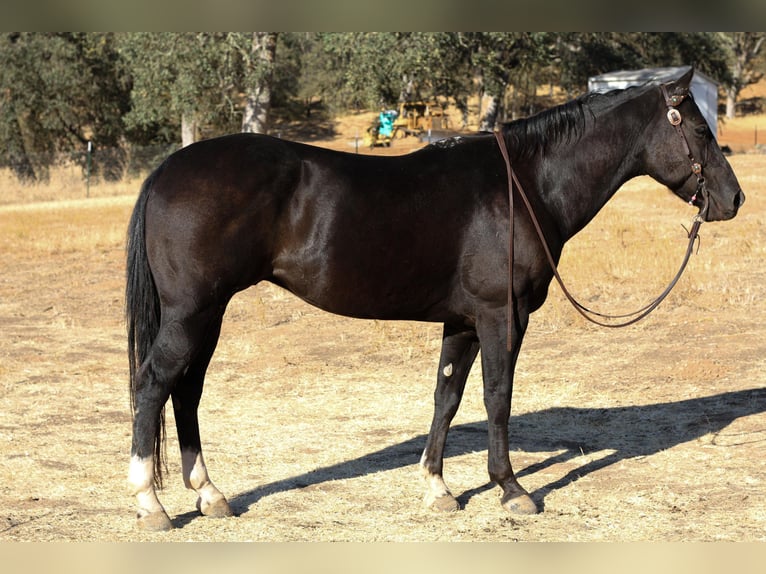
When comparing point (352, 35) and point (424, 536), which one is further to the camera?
point (352, 35)

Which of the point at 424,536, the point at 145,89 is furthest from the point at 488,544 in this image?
the point at 145,89

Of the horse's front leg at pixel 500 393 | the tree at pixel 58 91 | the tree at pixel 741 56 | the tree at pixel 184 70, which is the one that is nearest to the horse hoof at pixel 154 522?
the horse's front leg at pixel 500 393

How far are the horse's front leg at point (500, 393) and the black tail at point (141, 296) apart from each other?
1.83 m

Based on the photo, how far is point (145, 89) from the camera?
Answer: 97.4ft

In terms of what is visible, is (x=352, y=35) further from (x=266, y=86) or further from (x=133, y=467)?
(x=133, y=467)

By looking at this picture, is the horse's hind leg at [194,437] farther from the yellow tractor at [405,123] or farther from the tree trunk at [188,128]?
the yellow tractor at [405,123]

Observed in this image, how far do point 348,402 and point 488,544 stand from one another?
3277 mm

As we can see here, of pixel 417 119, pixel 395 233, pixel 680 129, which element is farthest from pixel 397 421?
pixel 417 119

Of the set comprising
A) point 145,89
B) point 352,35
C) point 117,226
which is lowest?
point 117,226

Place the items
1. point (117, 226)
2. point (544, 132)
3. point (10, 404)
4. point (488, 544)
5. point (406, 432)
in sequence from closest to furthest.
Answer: point (488, 544) → point (544, 132) → point (406, 432) → point (10, 404) → point (117, 226)

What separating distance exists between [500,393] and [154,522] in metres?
2.06

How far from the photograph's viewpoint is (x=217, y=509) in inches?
210

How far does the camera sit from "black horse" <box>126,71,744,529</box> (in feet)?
16.5

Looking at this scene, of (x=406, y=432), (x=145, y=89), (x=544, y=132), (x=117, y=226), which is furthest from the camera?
(x=145, y=89)
